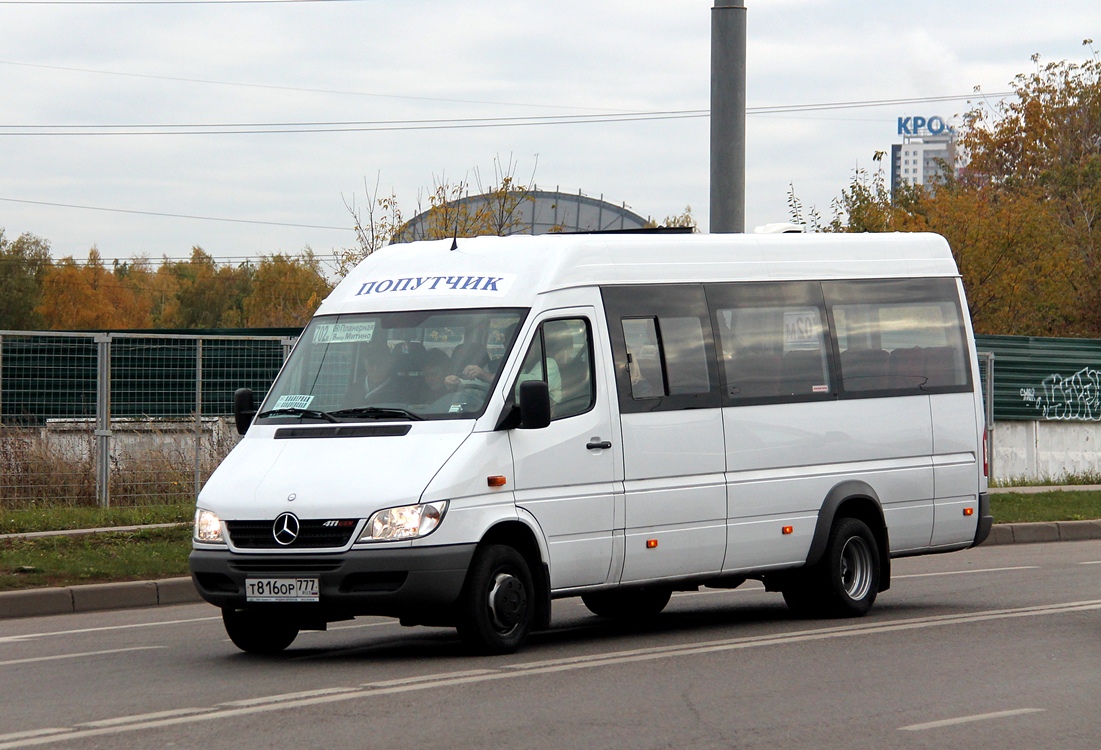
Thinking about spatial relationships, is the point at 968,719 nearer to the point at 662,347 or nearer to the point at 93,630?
the point at 662,347

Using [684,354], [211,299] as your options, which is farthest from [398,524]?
[211,299]

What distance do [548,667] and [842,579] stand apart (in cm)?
343

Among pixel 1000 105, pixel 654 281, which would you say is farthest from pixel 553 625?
pixel 1000 105

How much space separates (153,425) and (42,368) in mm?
1497

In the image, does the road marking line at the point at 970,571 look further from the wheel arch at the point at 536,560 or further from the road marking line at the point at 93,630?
the road marking line at the point at 93,630

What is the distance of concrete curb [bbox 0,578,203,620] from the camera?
12.5m

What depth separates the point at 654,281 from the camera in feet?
35.9

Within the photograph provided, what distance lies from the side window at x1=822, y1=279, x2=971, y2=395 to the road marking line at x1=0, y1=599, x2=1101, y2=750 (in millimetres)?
1766

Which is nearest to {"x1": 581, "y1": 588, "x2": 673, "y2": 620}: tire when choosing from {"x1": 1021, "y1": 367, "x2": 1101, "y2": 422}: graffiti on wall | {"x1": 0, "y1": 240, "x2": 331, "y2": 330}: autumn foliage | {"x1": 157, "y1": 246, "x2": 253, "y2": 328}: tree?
{"x1": 1021, "y1": 367, "x2": 1101, "y2": 422}: graffiti on wall

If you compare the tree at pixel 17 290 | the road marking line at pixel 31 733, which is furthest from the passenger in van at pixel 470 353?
the tree at pixel 17 290

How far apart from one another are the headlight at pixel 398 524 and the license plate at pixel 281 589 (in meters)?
0.39

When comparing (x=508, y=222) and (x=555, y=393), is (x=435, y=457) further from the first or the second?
(x=508, y=222)

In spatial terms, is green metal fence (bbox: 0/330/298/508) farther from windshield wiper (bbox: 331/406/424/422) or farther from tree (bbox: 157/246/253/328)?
tree (bbox: 157/246/253/328)

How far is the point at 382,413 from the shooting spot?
31.7 ft
